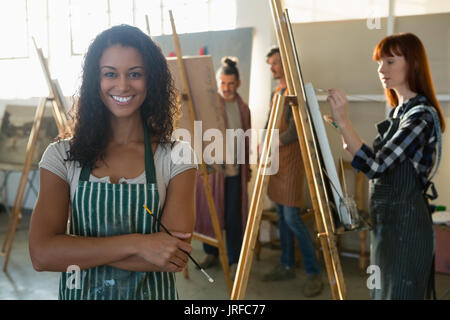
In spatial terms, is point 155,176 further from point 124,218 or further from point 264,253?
point 264,253

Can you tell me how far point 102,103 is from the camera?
1329 millimetres

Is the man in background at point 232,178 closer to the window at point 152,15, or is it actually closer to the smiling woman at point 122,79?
the window at point 152,15

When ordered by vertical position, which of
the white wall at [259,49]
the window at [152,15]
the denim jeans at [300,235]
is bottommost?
the denim jeans at [300,235]

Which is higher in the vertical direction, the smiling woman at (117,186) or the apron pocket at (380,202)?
the smiling woman at (117,186)

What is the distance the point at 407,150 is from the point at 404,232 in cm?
34

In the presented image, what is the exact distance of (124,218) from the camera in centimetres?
128

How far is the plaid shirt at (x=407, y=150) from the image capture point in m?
1.84

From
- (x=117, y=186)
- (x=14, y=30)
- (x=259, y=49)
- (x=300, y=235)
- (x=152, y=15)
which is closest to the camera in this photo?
(x=117, y=186)

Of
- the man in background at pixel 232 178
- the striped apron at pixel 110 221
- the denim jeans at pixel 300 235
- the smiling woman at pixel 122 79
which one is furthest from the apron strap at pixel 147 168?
the man in background at pixel 232 178

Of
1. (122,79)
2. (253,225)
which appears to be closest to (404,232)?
(253,225)

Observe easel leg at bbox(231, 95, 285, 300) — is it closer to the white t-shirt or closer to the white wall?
the white t-shirt

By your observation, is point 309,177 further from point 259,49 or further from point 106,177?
point 259,49
